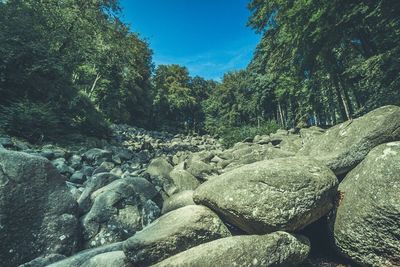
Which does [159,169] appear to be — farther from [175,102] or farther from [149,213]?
[175,102]

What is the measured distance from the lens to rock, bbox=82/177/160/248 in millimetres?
5719

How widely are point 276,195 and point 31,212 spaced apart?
4.34 m

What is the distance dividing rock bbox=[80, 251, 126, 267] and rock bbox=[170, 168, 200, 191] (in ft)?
14.6

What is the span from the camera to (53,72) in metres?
17.0

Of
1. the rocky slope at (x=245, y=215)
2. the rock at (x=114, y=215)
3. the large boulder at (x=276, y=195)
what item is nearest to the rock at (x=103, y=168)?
the rock at (x=114, y=215)

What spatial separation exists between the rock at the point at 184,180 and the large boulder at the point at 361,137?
450 centimetres

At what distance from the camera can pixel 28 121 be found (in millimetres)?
14266

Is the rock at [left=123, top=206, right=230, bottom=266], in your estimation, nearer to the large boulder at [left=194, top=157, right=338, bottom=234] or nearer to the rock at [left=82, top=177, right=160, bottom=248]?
the large boulder at [left=194, top=157, right=338, bottom=234]

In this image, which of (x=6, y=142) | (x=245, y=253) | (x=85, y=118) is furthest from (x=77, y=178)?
(x=85, y=118)

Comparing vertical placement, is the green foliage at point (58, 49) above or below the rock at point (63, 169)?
above

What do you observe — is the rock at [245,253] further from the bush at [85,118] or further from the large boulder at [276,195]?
the bush at [85,118]

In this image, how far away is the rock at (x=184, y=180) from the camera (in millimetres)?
8898

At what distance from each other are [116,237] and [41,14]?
55.4 ft

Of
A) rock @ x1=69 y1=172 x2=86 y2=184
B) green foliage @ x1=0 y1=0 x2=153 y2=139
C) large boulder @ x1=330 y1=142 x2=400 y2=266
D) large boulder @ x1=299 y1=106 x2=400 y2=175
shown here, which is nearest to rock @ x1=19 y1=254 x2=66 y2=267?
large boulder @ x1=330 y1=142 x2=400 y2=266
